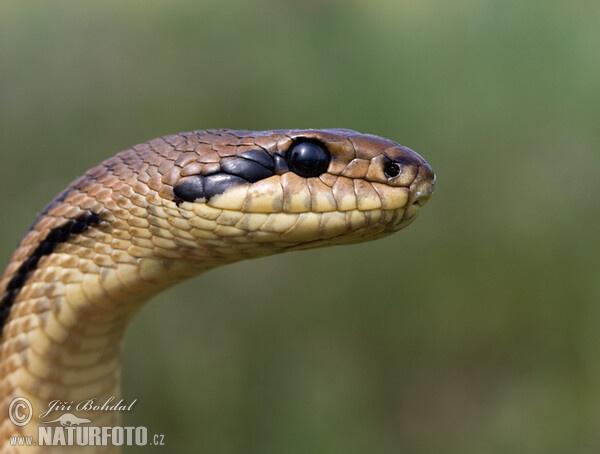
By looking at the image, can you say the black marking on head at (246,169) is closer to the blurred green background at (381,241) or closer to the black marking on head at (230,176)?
the black marking on head at (230,176)

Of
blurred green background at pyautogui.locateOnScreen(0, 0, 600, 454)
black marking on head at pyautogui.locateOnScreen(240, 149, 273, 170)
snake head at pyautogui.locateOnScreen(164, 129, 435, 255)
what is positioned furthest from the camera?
blurred green background at pyautogui.locateOnScreen(0, 0, 600, 454)

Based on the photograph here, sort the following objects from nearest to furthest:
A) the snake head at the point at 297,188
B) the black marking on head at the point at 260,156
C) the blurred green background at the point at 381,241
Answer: the snake head at the point at 297,188 → the black marking on head at the point at 260,156 → the blurred green background at the point at 381,241

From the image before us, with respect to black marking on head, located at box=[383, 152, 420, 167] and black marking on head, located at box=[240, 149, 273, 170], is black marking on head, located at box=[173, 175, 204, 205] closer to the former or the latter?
black marking on head, located at box=[240, 149, 273, 170]

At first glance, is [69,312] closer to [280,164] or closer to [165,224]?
[165,224]

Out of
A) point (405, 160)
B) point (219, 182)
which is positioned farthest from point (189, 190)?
point (405, 160)

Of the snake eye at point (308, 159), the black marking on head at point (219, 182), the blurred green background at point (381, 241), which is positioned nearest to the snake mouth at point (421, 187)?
the snake eye at point (308, 159)

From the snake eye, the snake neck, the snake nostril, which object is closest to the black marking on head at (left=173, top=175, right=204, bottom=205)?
the snake neck

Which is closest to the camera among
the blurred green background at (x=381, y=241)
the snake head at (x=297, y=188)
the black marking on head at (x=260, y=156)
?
the snake head at (x=297, y=188)

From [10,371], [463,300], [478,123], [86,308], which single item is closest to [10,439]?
[10,371]

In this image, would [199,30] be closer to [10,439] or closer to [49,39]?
[49,39]
